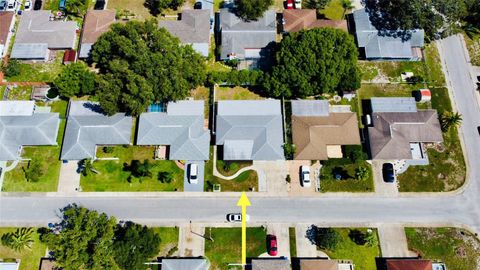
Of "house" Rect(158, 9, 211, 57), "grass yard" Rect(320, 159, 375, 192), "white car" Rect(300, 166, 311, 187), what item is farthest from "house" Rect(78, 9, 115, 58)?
"grass yard" Rect(320, 159, 375, 192)

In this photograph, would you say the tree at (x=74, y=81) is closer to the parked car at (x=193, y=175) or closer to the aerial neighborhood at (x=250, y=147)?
the aerial neighborhood at (x=250, y=147)

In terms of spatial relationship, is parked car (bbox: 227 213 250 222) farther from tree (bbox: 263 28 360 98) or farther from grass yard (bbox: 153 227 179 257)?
tree (bbox: 263 28 360 98)

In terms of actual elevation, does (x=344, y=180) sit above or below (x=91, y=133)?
below

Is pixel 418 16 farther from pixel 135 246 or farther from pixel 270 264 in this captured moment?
pixel 135 246

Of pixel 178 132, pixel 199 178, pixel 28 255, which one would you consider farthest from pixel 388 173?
pixel 28 255

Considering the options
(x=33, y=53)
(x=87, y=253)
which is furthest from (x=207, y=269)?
(x=33, y=53)
